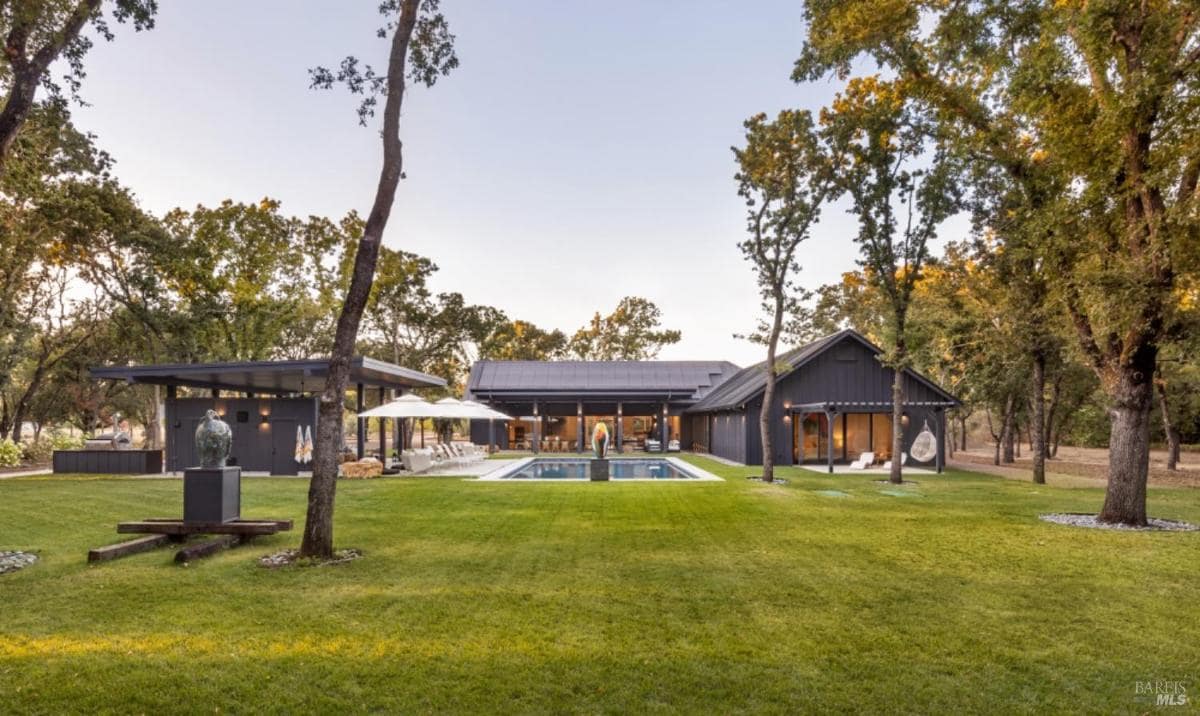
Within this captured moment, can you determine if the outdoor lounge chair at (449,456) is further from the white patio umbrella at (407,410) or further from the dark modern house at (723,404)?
the dark modern house at (723,404)

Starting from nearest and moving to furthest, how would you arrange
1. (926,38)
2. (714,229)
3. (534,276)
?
(926,38), (714,229), (534,276)

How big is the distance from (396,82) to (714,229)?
20.3 m

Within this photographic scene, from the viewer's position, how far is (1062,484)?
53.6 feet

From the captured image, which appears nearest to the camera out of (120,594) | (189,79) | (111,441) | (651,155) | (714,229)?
(120,594)

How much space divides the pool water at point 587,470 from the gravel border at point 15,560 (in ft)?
34.5

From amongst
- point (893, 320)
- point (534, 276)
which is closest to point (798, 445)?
point (893, 320)

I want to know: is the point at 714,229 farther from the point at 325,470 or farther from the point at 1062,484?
the point at 325,470

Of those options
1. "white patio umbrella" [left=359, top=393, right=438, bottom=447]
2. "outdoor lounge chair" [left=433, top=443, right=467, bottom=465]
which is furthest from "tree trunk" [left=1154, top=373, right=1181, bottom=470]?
"white patio umbrella" [left=359, top=393, right=438, bottom=447]

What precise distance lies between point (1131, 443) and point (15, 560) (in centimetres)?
1495

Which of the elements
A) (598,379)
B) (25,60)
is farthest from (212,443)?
(598,379)

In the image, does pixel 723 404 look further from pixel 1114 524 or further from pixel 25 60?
pixel 25 60

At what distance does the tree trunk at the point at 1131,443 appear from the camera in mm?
9422

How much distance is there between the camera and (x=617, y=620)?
4.94 meters

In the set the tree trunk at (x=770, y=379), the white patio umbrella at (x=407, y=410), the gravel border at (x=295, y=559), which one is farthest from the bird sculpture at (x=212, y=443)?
the tree trunk at (x=770, y=379)
